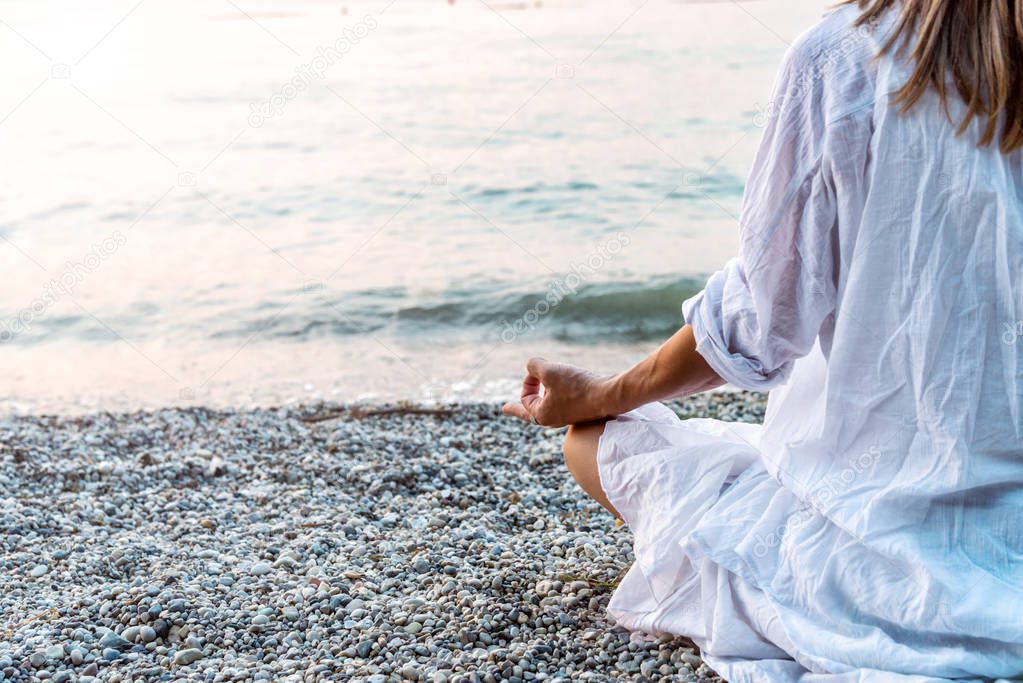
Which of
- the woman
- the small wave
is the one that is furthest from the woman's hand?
the small wave

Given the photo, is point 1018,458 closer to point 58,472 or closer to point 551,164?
point 58,472

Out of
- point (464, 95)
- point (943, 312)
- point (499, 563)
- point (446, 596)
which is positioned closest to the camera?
point (943, 312)

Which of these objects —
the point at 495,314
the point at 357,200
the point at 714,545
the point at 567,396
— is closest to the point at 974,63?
the point at 714,545

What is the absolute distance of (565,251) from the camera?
28.3ft

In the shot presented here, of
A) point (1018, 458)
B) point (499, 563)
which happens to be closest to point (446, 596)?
point (499, 563)

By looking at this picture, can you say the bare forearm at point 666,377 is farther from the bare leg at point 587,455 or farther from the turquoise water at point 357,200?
the turquoise water at point 357,200

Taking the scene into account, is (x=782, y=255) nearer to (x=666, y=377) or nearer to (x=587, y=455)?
(x=666, y=377)

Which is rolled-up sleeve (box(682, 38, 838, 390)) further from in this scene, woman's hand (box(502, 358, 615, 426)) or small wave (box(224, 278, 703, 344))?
small wave (box(224, 278, 703, 344))

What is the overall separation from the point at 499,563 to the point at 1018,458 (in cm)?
148

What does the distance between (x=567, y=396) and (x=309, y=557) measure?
44.3 inches

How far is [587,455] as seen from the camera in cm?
224

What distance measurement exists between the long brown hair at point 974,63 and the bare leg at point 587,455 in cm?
94

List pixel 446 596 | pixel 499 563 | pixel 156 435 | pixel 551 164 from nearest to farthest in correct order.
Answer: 1. pixel 446 596
2. pixel 499 563
3. pixel 156 435
4. pixel 551 164

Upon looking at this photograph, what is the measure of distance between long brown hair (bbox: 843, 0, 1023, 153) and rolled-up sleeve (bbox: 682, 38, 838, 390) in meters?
0.16
